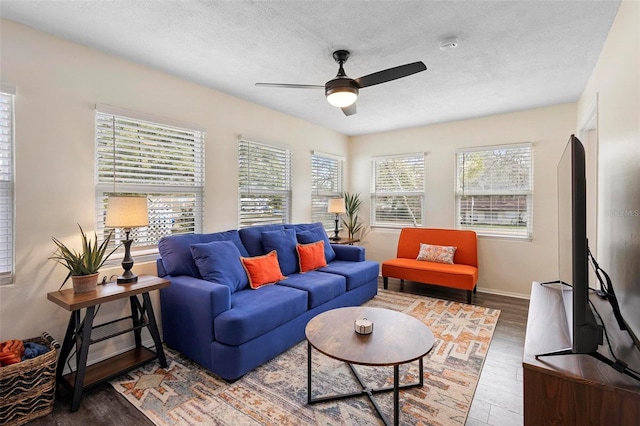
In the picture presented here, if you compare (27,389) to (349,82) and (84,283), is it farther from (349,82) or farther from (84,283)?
(349,82)

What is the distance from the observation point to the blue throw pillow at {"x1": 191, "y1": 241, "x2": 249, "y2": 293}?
278 centimetres

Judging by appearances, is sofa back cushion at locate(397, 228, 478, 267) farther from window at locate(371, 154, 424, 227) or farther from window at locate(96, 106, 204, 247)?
window at locate(96, 106, 204, 247)

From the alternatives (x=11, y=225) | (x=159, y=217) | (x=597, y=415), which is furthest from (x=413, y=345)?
(x=11, y=225)

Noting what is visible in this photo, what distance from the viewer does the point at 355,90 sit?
2445mm

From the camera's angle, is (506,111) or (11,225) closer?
(11,225)

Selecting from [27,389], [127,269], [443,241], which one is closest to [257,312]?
[127,269]

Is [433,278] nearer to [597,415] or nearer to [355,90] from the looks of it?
[355,90]

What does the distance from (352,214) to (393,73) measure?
3580mm

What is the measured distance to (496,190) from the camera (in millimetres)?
4484

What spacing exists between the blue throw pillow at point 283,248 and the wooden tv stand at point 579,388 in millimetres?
2514

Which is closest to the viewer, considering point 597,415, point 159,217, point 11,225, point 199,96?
point 597,415

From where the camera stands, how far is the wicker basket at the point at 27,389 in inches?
72.3

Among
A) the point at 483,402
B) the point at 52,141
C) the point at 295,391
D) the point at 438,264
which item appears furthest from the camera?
the point at 438,264

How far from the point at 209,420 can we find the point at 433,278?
10.3 feet
